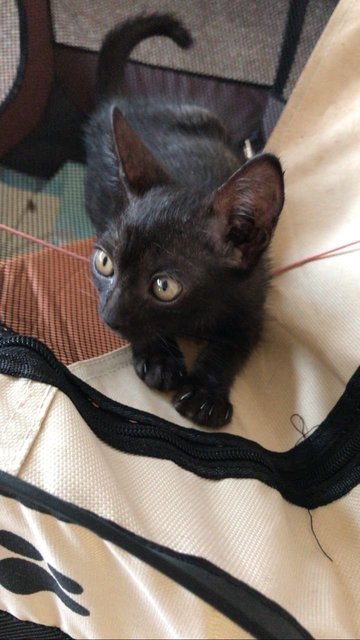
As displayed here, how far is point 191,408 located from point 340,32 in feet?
2.74

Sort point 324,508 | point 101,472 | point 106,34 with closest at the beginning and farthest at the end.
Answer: point 101,472 < point 324,508 < point 106,34

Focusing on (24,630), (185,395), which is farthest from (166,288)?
(24,630)

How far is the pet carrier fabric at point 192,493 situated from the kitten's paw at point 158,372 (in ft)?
0.05

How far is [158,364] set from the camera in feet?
3.10

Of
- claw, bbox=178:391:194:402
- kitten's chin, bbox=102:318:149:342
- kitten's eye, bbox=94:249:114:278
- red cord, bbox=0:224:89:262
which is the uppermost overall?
kitten's eye, bbox=94:249:114:278

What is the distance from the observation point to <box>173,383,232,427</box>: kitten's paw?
34.8 inches

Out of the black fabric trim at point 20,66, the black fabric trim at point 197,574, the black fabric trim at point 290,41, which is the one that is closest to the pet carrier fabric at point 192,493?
the black fabric trim at point 197,574

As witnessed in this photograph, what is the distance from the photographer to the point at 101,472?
63 cm

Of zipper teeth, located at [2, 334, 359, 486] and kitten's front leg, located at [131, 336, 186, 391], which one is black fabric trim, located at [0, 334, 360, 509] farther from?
kitten's front leg, located at [131, 336, 186, 391]

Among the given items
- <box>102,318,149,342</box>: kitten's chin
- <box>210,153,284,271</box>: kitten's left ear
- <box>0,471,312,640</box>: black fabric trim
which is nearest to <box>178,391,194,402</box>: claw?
<box>102,318,149,342</box>: kitten's chin

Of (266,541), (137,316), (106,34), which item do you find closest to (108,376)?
(137,316)

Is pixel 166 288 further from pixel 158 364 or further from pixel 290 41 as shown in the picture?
pixel 290 41

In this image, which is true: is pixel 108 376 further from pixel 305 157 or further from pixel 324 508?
pixel 305 157

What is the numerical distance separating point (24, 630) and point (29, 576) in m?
0.16
